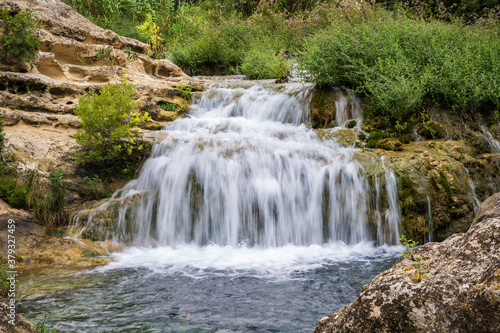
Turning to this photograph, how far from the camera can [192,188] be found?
269 inches

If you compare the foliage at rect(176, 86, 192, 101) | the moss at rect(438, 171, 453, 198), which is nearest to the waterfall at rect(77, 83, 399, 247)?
the moss at rect(438, 171, 453, 198)

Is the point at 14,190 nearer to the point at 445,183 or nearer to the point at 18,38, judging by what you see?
the point at 18,38

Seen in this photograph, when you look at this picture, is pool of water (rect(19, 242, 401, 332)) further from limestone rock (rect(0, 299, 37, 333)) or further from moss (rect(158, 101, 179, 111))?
moss (rect(158, 101, 179, 111))

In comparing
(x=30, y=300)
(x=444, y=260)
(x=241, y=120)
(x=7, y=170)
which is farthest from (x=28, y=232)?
(x=444, y=260)

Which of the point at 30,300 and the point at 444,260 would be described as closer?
the point at 444,260

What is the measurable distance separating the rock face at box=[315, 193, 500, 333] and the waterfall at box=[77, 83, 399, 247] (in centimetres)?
451

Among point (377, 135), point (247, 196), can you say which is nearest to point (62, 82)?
point (247, 196)

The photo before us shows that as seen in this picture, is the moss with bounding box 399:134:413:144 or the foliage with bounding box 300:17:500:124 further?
the foliage with bounding box 300:17:500:124

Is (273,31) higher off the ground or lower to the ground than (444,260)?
higher

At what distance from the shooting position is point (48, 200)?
6.20m

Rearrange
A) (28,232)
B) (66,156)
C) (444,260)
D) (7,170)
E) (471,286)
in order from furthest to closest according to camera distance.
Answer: (66,156) → (7,170) → (28,232) → (444,260) → (471,286)

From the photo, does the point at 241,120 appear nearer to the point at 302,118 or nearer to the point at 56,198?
the point at 302,118

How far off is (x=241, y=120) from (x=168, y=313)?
6078mm

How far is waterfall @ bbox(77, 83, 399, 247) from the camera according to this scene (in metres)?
6.45
